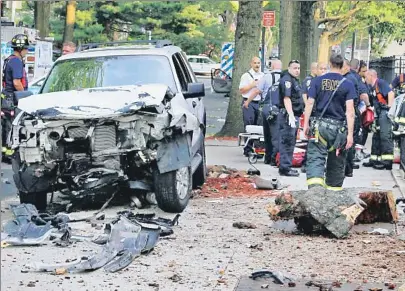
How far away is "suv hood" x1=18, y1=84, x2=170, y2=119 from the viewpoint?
29.3ft

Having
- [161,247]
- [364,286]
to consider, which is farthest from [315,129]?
[364,286]

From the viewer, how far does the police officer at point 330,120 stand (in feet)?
32.4

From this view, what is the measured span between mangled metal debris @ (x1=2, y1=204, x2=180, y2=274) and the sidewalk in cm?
400

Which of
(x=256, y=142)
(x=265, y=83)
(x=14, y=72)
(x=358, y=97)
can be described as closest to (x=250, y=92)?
(x=265, y=83)

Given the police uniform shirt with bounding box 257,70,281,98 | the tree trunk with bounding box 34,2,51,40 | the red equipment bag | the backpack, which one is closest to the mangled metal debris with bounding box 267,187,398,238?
the backpack

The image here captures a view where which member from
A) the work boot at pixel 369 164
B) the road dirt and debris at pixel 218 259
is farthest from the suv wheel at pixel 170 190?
the work boot at pixel 369 164

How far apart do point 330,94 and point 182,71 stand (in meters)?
2.28

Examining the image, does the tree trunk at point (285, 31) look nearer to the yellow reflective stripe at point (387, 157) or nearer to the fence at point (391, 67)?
the fence at point (391, 67)

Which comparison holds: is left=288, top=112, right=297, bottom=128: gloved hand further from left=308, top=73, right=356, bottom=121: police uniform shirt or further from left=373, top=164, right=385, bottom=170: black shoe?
left=308, top=73, right=356, bottom=121: police uniform shirt

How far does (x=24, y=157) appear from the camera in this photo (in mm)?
9188

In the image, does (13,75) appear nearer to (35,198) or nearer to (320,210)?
(35,198)

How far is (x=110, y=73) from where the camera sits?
1058cm

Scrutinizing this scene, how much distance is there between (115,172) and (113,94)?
820 mm

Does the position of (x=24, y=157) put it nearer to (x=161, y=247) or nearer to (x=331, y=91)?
(x=161, y=247)
